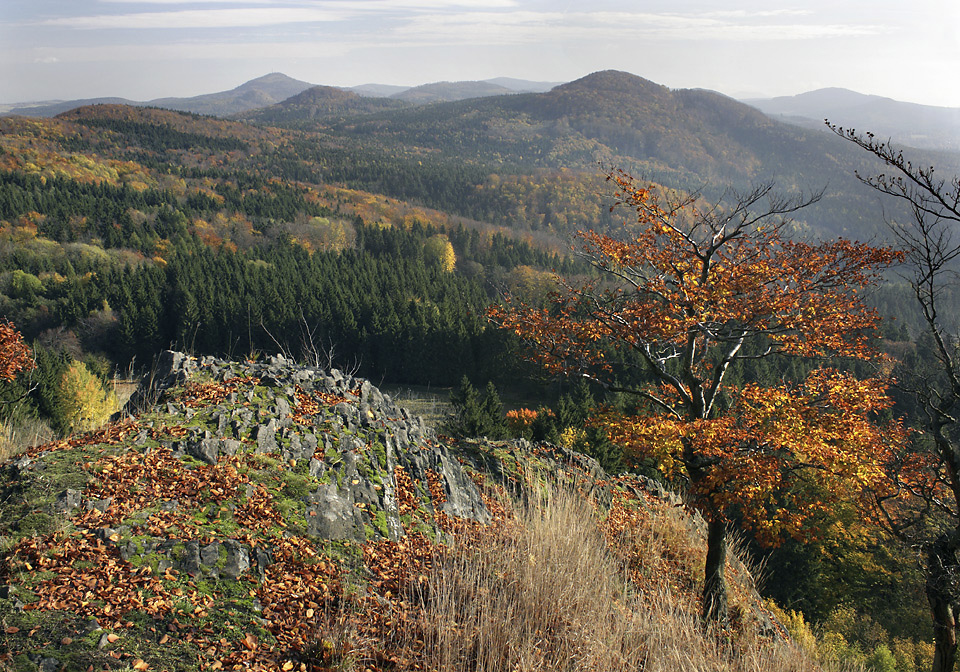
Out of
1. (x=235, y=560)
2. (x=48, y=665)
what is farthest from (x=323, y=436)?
(x=48, y=665)

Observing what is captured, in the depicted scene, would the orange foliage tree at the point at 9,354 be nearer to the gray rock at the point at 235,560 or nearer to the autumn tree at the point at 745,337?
the gray rock at the point at 235,560

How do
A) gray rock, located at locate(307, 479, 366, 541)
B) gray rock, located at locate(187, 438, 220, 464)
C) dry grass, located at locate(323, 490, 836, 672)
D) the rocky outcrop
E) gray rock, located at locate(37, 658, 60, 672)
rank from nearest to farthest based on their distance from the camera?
gray rock, located at locate(37, 658, 60, 672) → dry grass, located at locate(323, 490, 836, 672) → gray rock, located at locate(307, 479, 366, 541) → gray rock, located at locate(187, 438, 220, 464) → the rocky outcrop

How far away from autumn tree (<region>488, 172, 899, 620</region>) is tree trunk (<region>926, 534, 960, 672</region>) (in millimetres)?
1293

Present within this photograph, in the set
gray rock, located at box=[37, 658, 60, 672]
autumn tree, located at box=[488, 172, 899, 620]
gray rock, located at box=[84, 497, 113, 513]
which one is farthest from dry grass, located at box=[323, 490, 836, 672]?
autumn tree, located at box=[488, 172, 899, 620]

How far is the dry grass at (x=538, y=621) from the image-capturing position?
4.29 m

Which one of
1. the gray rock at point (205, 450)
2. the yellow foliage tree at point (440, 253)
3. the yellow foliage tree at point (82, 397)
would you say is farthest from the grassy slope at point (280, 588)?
the yellow foliage tree at point (440, 253)

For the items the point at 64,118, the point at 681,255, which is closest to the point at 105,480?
the point at 681,255

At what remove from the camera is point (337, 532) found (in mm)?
6797

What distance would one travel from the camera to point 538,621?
459cm

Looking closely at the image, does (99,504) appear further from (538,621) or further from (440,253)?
(440,253)

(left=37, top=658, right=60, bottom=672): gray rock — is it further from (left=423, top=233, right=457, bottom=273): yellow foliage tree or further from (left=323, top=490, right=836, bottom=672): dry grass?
(left=423, top=233, right=457, bottom=273): yellow foliage tree

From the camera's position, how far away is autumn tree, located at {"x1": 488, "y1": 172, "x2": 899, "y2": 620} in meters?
8.68

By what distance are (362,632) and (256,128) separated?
20576 cm

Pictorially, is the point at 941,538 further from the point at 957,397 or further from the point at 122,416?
the point at 122,416
